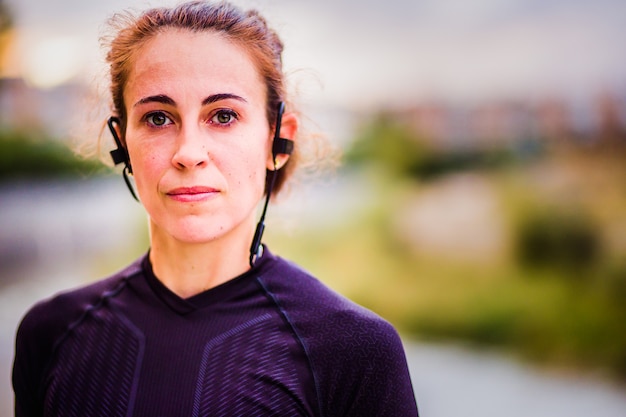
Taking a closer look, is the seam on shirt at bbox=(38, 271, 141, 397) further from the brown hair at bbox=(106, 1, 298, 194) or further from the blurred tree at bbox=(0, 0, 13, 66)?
the blurred tree at bbox=(0, 0, 13, 66)

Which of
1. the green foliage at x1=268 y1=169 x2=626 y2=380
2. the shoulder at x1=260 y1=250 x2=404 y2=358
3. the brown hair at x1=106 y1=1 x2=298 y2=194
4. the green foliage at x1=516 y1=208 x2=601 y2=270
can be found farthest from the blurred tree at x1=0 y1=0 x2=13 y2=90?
the green foliage at x1=516 y1=208 x2=601 y2=270

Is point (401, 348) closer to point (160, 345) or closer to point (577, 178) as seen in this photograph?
point (160, 345)

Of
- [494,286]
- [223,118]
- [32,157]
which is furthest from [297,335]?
[32,157]

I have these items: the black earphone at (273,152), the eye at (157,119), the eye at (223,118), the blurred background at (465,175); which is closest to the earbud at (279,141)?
the black earphone at (273,152)

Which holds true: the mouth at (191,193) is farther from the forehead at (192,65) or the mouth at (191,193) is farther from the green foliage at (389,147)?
the green foliage at (389,147)

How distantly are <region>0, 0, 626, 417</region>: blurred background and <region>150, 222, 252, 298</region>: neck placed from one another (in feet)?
4.76

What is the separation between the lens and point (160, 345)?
3.96ft

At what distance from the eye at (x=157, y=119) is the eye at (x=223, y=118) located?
9 cm

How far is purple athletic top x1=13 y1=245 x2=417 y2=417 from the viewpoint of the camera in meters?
1.13

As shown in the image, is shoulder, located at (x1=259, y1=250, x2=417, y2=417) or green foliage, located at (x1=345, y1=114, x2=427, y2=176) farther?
green foliage, located at (x1=345, y1=114, x2=427, y2=176)

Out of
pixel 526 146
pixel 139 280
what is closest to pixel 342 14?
pixel 526 146

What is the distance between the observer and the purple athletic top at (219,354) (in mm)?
1134

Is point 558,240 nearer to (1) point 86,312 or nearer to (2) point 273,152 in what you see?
(2) point 273,152

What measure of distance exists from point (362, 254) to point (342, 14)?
1132mm
